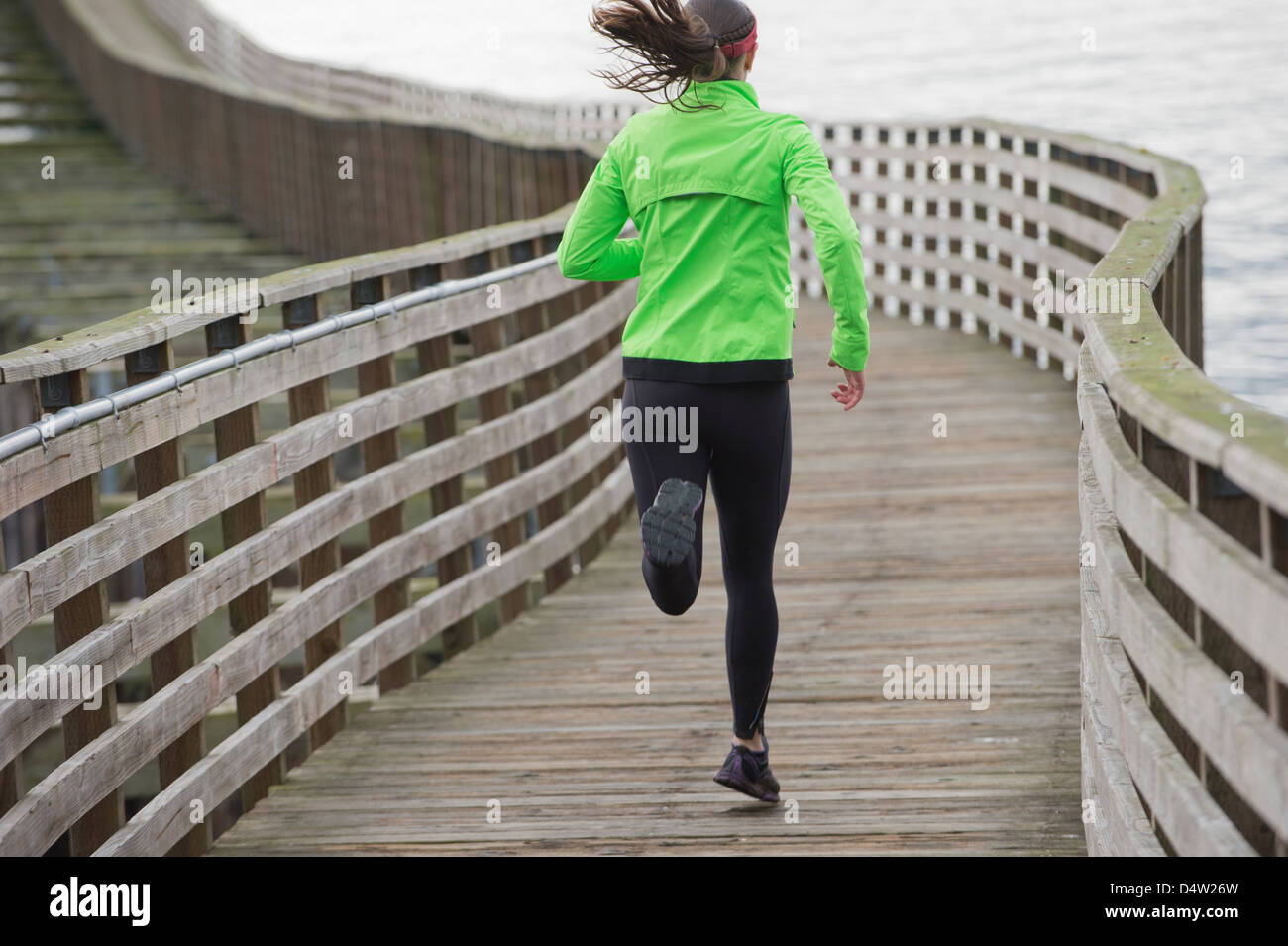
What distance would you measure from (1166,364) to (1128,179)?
634 centimetres

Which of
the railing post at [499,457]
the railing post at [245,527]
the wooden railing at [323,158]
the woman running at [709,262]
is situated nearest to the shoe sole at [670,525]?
the woman running at [709,262]

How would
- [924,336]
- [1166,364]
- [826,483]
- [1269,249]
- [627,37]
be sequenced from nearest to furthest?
[1166,364], [627,37], [826,483], [924,336], [1269,249]

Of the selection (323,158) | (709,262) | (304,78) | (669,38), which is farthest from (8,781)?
(304,78)

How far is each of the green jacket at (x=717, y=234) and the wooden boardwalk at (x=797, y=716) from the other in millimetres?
1148

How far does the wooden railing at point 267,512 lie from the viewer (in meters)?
3.70

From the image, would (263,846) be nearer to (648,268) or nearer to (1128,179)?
(648,268)

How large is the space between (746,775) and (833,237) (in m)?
1.37

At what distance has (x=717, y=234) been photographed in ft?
13.2

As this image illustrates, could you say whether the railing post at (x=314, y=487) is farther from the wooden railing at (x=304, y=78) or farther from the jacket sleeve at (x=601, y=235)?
the wooden railing at (x=304, y=78)

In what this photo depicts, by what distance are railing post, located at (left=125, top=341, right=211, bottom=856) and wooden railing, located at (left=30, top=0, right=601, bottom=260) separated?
5.29 metres

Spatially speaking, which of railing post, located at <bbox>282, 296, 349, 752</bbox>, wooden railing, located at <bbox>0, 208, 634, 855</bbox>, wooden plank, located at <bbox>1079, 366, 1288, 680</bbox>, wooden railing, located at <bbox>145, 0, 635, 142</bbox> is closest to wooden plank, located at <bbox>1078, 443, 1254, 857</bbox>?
wooden plank, located at <bbox>1079, 366, 1288, 680</bbox>

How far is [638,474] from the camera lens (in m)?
4.16
